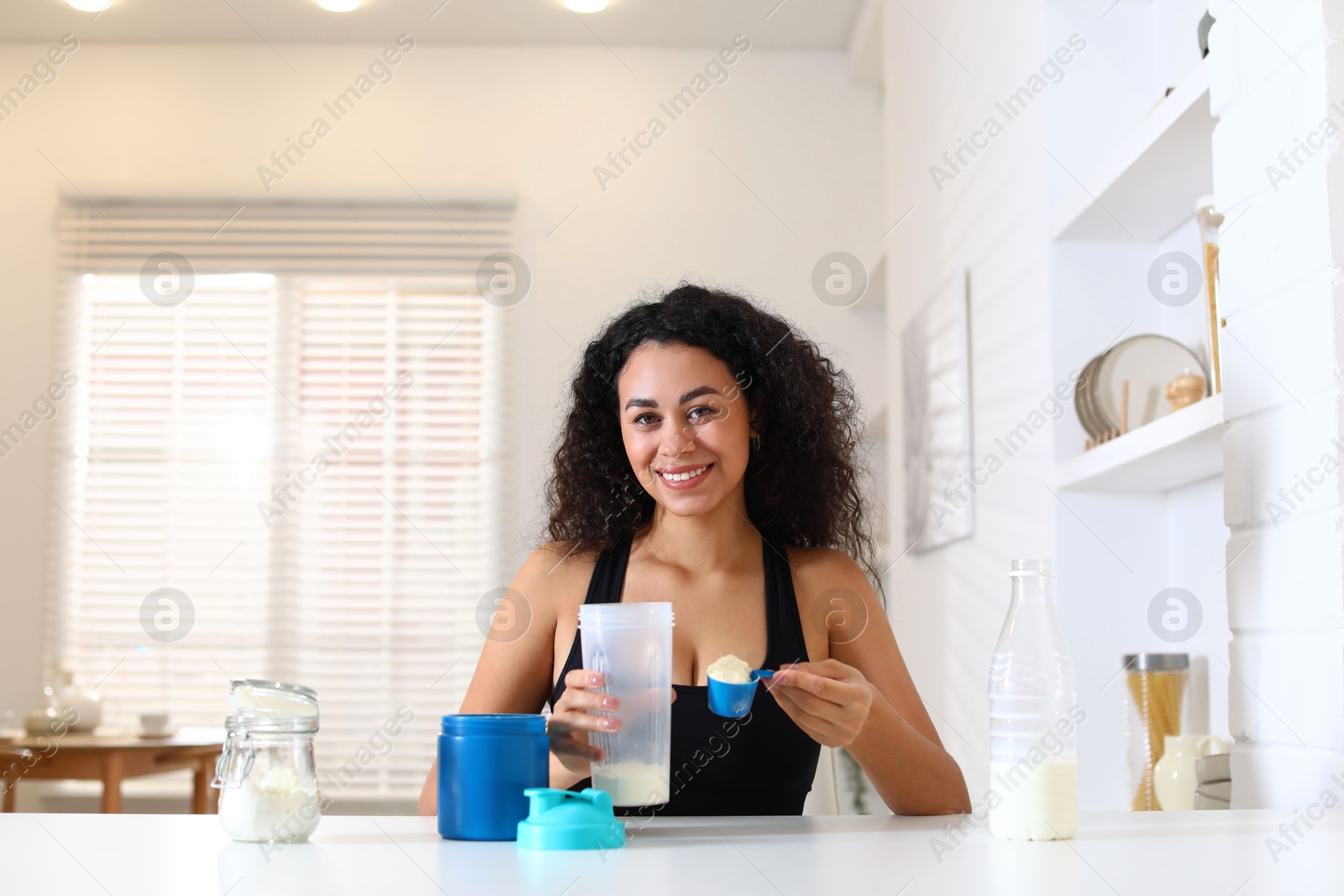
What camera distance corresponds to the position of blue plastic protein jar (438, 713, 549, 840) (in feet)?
2.73

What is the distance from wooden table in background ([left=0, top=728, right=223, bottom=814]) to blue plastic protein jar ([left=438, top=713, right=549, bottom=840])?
240 cm

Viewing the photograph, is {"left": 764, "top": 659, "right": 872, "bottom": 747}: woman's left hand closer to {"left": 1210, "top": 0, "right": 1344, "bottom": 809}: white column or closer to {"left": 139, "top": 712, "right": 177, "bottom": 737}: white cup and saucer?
{"left": 1210, "top": 0, "right": 1344, "bottom": 809}: white column

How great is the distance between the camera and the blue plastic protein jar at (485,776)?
2.73ft

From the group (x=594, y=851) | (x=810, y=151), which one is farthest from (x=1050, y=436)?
(x=810, y=151)

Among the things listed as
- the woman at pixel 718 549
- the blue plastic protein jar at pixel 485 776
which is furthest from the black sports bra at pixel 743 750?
the blue plastic protein jar at pixel 485 776

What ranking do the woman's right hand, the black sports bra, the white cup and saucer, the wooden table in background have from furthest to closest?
the white cup and saucer → the wooden table in background → the black sports bra → the woman's right hand

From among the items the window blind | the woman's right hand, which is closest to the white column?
the woman's right hand

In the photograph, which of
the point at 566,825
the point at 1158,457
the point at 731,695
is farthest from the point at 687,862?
the point at 1158,457

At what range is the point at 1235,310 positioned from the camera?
1230 millimetres

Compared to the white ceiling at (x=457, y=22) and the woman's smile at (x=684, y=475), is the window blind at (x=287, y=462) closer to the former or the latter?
the white ceiling at (x=457, y=22)

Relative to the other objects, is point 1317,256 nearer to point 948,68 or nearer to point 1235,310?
point 1235,310

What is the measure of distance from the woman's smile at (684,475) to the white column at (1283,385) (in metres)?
0.59

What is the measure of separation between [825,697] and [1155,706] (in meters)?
1.01

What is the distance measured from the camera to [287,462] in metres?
3.52
